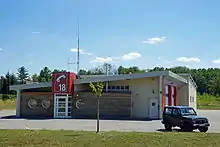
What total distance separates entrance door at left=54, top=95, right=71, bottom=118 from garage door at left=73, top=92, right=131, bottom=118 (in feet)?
2.14

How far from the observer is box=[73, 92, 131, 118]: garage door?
38438 mm

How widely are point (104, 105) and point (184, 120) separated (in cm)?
1658

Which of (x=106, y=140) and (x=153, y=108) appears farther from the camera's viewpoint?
(x=153, y=108)

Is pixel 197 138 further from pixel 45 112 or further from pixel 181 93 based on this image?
pixel 181 93

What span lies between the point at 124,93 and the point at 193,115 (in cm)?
1509

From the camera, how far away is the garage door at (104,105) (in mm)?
38438

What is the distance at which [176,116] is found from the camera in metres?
23.8

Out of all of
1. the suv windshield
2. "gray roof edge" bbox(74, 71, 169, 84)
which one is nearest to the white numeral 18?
"gray roof edge" bbox(74, 71, 169, 84)

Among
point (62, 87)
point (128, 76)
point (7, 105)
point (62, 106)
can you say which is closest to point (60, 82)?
point (62, 87)

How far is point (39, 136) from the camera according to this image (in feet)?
56.4

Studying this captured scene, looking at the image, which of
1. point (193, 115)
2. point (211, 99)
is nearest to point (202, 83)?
point (211, 99)

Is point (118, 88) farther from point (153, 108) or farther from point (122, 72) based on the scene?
point (122, 72)

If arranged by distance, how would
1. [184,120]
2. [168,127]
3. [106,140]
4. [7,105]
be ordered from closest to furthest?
[106,140], [184,120], [168,127], [7,105]

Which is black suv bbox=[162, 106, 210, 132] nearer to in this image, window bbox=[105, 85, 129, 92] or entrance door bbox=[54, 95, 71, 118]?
window bbox=[105, 85, 129, 92]
